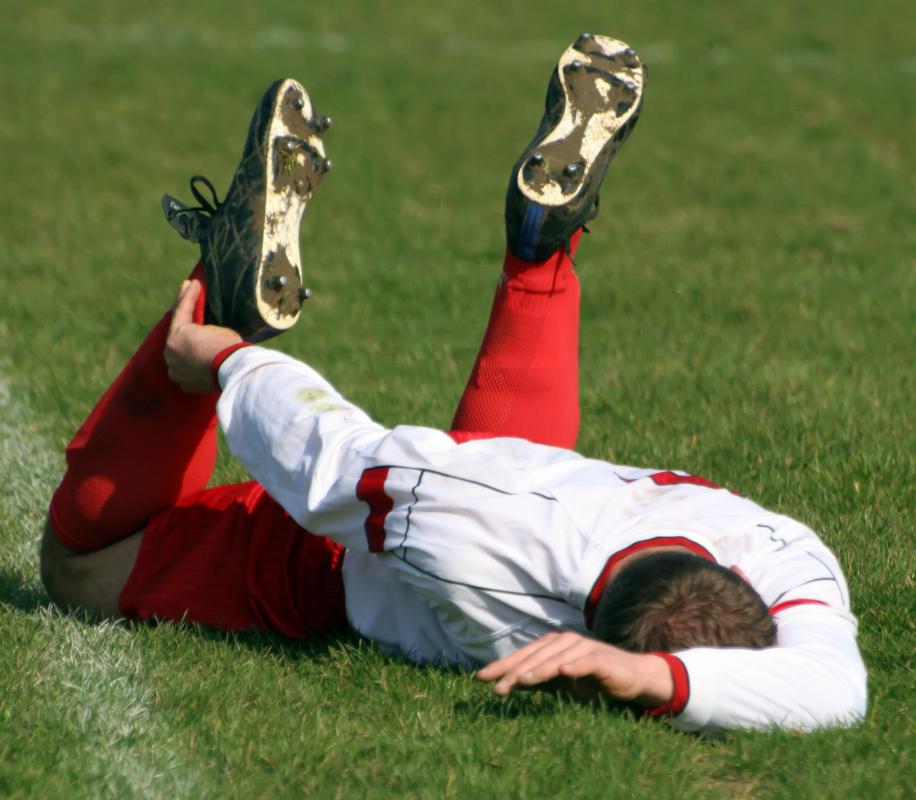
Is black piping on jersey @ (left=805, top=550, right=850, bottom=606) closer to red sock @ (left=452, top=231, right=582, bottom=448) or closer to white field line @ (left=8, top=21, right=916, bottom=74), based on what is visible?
red sock @ (left=452, top=231, right=582, bottom=448)

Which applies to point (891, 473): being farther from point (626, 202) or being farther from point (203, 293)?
point (626, 202)

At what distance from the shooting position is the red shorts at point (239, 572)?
13.2 feet

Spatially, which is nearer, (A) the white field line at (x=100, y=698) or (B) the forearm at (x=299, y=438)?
(A) the white field line at (x=100, y=698)

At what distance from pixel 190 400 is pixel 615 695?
1.59 m

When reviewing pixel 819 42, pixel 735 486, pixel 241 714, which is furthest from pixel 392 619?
pixel 819 42

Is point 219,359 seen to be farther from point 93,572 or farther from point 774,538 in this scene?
point 774,538

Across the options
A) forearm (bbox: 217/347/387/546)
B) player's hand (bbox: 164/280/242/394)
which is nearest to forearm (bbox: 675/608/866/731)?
forearm (bbox: 217/347/387/546)

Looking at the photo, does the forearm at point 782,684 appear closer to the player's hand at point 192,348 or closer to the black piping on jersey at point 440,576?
the black piping on jersey at point 440,576

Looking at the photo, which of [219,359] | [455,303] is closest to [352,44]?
[455,303]

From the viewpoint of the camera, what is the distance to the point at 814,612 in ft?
11.1

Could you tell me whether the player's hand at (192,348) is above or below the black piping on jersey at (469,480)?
above

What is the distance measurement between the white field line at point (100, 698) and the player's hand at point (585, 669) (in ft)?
2.46

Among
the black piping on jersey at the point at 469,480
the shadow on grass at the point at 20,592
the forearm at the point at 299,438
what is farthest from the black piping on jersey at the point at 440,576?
the shadow on grass at the point at 20,592

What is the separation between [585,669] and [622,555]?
0.32m
